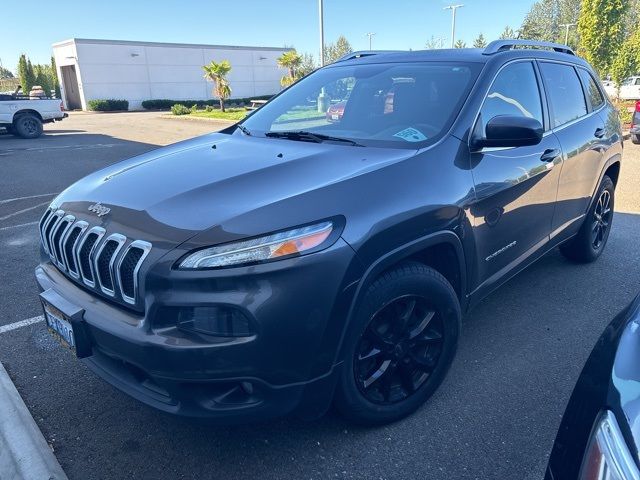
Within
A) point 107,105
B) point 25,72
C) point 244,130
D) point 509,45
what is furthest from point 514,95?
point 25,72

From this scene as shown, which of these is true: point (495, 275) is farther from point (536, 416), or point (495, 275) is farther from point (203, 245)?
point (203, 245)

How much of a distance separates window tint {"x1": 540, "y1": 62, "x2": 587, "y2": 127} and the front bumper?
2.51 metres

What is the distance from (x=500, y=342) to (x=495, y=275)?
0.55 meters

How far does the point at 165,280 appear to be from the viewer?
188 cm

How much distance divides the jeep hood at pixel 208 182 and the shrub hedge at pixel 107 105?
36.7 meters

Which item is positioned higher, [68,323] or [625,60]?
[625,60]

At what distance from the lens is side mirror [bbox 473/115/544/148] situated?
263 cm

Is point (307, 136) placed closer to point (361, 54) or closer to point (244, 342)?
point (361, 54)

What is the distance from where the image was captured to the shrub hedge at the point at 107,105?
35.5 m

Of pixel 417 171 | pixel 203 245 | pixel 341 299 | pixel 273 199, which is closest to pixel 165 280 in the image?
pixel 203 245

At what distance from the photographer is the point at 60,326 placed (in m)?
2.32

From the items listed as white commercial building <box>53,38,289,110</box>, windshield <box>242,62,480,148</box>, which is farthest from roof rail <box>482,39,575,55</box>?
white commercial building <box>53,38,289,110</box>

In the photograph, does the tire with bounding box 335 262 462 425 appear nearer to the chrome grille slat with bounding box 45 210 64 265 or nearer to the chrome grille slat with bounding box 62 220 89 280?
the chrome grille slat with bounding box 62 220 89 280

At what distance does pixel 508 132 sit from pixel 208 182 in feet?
5.13
